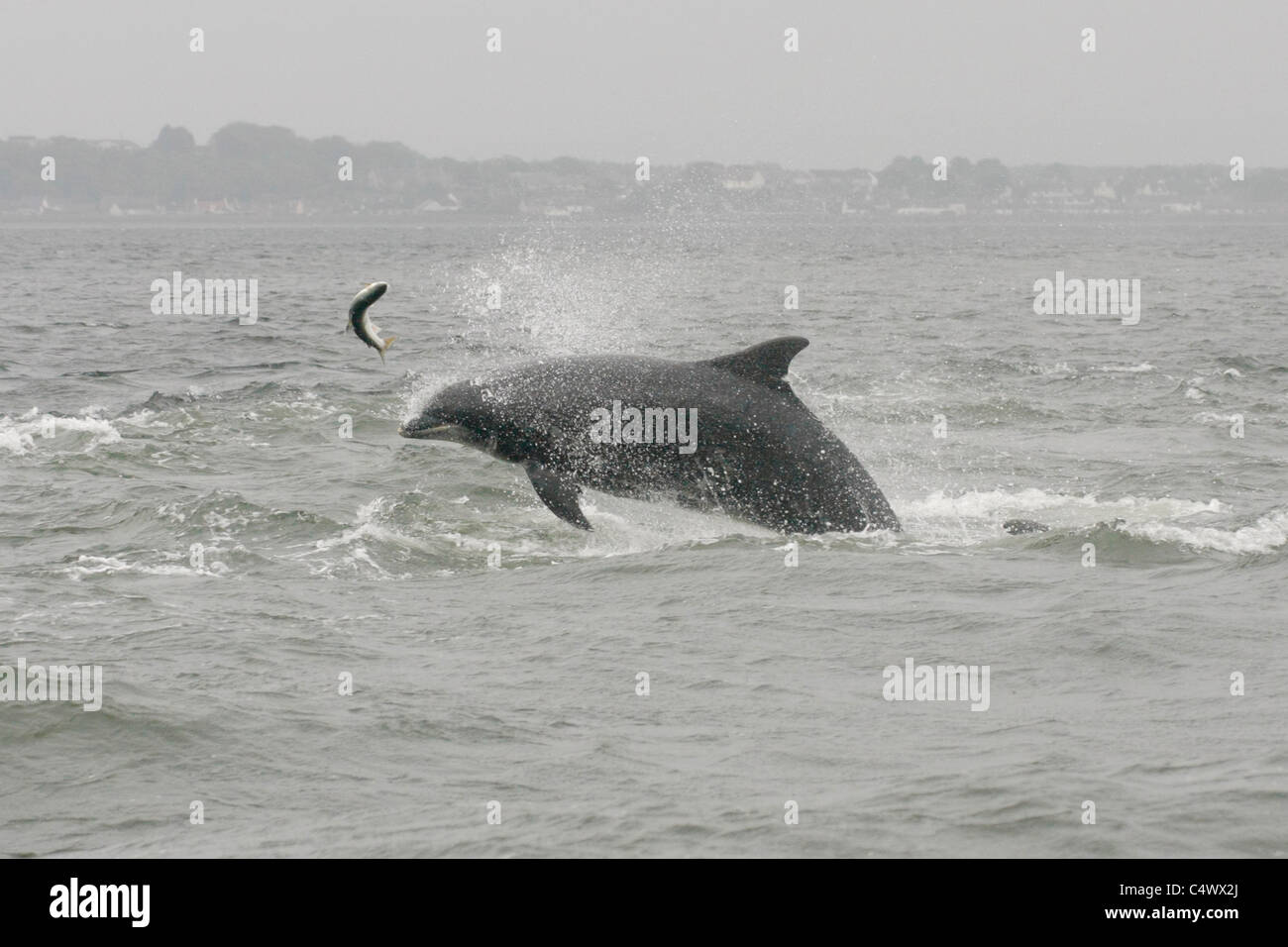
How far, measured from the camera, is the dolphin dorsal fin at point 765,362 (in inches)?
545

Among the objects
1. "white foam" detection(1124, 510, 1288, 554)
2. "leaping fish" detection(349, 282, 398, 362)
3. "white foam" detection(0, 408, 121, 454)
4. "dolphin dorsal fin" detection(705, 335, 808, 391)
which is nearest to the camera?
"leaping fish" detection(349, 282, 398, 362)

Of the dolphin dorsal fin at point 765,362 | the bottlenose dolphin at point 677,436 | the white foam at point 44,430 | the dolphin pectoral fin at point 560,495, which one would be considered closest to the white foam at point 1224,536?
the bottlenose dolphin at point 677,436

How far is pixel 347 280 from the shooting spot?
69438 mm

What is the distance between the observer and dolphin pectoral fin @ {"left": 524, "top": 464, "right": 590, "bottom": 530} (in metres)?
14.1

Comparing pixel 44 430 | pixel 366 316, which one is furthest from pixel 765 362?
pixel 44 430

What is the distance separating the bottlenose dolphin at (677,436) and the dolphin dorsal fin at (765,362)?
11 mm

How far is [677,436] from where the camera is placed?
14133mm

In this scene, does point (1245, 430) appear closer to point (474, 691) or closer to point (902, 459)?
point (902, 459)

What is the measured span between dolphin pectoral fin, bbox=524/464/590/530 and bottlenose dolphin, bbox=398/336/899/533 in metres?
0.01

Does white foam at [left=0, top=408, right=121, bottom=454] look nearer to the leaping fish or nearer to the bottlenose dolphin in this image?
the bottlenose dolphin

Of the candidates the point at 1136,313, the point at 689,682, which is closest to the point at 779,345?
the point at 689,682

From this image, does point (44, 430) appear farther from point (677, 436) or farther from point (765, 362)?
point (765, 362)

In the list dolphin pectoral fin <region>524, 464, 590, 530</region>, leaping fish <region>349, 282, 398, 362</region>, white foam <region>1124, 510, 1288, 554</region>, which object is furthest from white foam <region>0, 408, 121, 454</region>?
white foam <region>1124, 510, 1288, 554</region>
